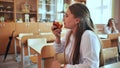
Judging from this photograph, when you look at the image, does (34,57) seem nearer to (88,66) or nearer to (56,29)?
(56,29)

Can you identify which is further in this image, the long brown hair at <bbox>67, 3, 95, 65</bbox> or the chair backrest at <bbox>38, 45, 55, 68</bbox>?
the chair backrest at <bbox>38, 45, 55, 68</bbox>

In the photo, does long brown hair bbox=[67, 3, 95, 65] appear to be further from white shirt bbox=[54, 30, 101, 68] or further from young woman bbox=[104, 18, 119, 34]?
young woman bbox=[104, 18, 119, 34]

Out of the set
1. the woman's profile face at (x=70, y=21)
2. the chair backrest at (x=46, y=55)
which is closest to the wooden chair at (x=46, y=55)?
the chair backrest at (x=46, y=55)

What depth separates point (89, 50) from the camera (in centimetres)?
94

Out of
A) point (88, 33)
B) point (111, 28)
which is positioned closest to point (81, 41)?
point (88, 33)

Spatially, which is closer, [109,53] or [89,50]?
[89,50]

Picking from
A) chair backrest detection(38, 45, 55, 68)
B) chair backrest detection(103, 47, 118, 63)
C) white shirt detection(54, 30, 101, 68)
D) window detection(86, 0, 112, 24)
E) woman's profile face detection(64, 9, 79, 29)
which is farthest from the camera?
window detection(86, 0, 112, 24)

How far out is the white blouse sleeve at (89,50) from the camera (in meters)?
0.93

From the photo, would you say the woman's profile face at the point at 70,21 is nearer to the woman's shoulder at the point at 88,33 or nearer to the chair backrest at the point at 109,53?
the woman's shoulder at the point at 88,33

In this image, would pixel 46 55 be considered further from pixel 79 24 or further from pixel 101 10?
pixel 101 10

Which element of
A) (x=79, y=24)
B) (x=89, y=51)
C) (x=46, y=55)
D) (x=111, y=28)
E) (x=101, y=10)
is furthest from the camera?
(x=101, y=10)

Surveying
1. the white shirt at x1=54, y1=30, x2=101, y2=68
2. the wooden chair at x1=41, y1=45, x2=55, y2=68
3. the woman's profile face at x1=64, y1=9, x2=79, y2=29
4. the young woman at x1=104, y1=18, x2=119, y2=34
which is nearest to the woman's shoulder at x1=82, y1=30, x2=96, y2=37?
the white shirt at x1=54, y1=30, x2=101, y2=68

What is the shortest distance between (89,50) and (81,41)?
0.09m

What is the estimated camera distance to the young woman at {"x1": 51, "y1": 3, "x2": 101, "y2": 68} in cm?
94
